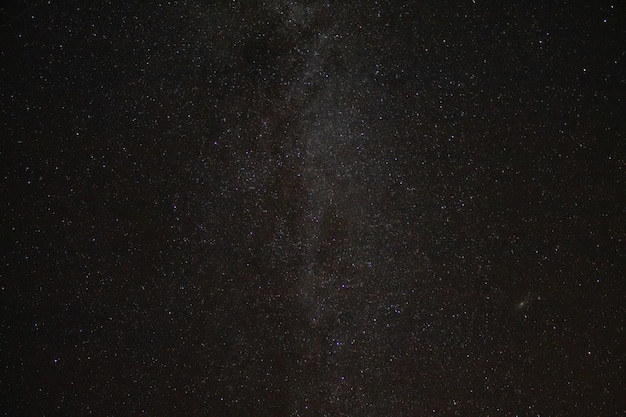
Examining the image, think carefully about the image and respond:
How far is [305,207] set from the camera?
0.71m

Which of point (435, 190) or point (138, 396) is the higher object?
point (435, 190)

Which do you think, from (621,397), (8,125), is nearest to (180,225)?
(8,125)

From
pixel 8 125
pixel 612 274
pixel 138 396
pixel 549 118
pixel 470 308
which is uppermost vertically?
pixel 549 118

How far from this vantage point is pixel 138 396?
0.73 m

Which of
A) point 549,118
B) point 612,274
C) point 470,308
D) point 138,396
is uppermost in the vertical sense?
point 549,118

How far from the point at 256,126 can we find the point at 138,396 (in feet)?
1.41

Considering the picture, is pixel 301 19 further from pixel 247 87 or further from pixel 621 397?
pixel 621 397

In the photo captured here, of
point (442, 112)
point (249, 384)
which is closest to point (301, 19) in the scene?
point (442, 112)

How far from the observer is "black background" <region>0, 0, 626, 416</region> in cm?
71

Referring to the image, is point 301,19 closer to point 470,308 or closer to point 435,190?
point 435,190

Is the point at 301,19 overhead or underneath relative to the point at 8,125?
overhead

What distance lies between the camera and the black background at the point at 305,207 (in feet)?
2.32

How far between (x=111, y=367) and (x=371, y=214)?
1.44 feet

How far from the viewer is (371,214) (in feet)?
2.35
